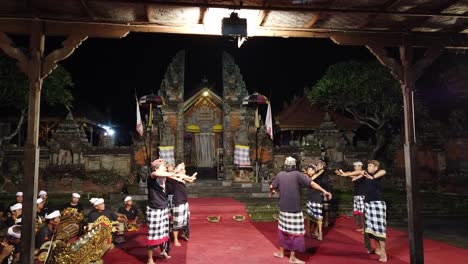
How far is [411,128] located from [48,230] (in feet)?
23.9

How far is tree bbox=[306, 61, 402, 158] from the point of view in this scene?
18297 millimetres

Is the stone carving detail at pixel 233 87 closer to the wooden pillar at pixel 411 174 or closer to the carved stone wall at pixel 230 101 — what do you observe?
the carved stone wall at pixel 230 101

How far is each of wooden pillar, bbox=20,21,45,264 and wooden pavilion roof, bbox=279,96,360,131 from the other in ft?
74.8

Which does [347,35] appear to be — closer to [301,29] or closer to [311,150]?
[301,29]

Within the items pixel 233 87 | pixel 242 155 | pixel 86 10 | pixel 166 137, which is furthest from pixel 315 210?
pixel 233 87

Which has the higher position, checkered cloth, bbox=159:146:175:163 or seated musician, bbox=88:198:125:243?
checkered cloth, bbox=159:146:175:163

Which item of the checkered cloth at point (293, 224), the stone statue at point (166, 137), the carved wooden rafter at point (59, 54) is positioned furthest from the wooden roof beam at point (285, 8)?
the stone statue at point (166, 137)

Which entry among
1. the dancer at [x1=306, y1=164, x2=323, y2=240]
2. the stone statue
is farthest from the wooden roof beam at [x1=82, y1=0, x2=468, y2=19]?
the stone statue

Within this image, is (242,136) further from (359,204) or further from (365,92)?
(359,204)

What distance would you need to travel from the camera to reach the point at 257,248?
293 inches

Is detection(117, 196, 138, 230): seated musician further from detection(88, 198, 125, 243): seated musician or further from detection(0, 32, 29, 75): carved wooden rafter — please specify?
detection(0, 32, 29, 75): carved wooden rafter

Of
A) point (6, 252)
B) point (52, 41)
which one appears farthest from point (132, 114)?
point (6, 252)

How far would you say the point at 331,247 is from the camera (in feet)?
24.6

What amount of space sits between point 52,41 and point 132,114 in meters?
11.8
